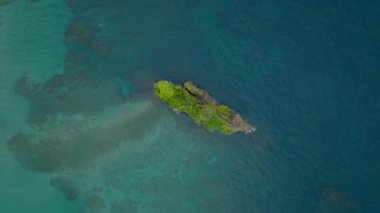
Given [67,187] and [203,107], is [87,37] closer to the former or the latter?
[203,107]

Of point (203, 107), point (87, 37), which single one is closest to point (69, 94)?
point (87, 37)

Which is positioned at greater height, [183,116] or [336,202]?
[183,116]

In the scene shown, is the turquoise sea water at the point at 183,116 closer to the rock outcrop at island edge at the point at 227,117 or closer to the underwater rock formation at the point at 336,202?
the underwater rock formation at the point at 336,202

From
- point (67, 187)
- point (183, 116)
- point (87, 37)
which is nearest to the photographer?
point (183, 116)

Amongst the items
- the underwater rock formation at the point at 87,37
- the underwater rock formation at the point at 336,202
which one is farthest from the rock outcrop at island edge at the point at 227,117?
the underwater rock formation at the point at 336,202

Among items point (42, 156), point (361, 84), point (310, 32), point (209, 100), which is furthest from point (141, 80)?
point (361, 84)
